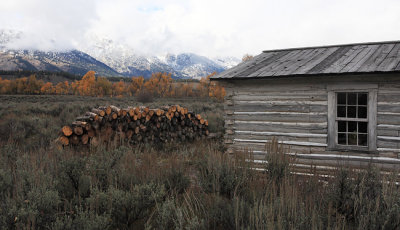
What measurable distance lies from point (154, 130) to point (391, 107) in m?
7.81

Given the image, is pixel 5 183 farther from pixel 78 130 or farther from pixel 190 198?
pixel 78 130

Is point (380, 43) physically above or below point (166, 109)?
above

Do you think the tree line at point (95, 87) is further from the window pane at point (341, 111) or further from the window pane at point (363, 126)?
the window pane at point (363, 126)

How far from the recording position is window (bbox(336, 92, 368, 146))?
22.4ft

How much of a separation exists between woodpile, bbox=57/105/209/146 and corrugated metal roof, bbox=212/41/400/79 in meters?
3.78

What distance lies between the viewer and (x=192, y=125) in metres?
12.3

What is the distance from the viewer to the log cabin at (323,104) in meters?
6.23

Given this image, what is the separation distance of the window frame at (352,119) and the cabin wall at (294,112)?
0.09 metres

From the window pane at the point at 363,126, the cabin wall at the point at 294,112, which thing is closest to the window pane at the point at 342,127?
the window pane at the point at 363,126

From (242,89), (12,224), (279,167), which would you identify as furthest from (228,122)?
(12,224)

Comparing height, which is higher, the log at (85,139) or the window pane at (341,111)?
the window pane at (341,111)

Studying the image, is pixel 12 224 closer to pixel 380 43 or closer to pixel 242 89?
pixel 242 89

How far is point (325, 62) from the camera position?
7.25 m

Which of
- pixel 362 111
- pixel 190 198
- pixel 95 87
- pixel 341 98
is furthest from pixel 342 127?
pixel 95 87
